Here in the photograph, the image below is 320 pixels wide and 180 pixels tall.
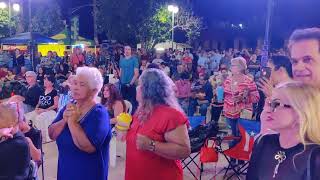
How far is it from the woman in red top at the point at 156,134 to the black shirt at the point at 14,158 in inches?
29.8

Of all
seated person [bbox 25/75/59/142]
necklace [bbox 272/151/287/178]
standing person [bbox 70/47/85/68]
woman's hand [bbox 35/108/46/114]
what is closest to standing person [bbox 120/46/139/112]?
seated person [bbox 25/75/59/142]

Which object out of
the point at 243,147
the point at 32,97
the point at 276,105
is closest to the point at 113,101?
the point at 243,147

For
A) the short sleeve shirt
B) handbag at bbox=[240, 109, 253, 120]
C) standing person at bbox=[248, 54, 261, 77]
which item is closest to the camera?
handbag at bbox=[240, 109, 253, 120]

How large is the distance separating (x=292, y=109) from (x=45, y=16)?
3293 cm

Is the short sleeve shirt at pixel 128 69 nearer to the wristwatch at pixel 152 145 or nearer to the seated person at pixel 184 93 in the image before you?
the seated person at pixel 184 93

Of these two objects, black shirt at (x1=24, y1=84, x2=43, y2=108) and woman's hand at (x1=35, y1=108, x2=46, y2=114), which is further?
black shirt at (x1=24, y1=84, x2=43, y2=108)

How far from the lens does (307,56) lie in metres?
2.57

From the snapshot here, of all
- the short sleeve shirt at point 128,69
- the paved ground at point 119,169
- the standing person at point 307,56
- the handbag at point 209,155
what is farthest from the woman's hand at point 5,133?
the short sleeve shirt at point 128,69

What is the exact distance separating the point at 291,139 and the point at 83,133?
5.14ft

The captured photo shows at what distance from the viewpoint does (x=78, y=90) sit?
128 inches

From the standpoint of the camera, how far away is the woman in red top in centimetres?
297

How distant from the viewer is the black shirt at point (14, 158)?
9.78ft

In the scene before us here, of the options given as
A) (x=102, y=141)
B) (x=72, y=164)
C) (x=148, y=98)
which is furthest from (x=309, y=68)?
(x=72, y=164)

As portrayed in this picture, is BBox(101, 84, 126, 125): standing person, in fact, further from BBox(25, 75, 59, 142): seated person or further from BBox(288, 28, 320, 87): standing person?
BBox(288, 28, 320, 87): standing person
